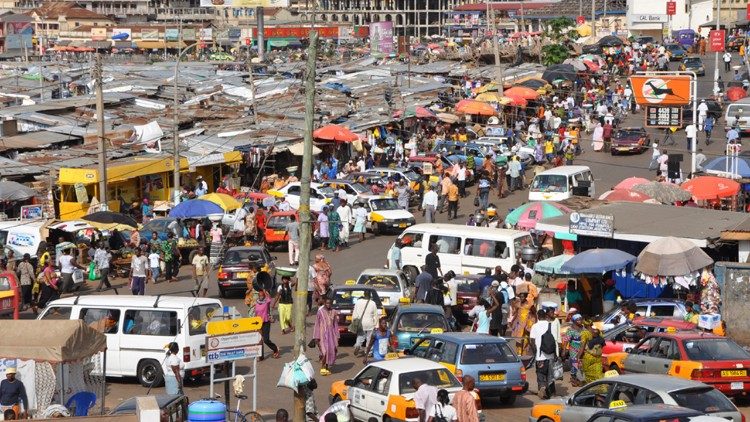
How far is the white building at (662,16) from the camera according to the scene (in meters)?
107

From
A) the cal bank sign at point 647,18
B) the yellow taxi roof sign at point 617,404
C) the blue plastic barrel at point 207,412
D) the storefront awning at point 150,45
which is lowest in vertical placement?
the storefront awning at point 150,45

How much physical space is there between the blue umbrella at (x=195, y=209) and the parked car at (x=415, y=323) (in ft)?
44.4

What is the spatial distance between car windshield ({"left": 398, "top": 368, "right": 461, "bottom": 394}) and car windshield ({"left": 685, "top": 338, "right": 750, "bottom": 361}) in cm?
362

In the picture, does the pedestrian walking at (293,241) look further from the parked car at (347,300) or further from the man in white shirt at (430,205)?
the parked car at (347,300)

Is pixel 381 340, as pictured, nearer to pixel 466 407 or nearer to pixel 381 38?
pixel 466 407

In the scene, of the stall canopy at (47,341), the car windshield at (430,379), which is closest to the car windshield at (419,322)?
the car windshield at (430,379)

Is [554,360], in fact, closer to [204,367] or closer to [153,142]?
[204,367]

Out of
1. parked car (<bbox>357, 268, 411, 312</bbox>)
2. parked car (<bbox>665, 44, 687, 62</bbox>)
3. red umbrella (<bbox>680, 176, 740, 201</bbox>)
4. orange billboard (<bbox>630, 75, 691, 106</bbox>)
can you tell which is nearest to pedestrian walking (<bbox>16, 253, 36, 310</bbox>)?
parked car (<bbox>357, 268, 411, 312</bbox>)

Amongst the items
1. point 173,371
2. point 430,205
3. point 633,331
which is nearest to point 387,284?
point 633,331

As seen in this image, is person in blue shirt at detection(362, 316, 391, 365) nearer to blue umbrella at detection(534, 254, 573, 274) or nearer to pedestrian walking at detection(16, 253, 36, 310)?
blue umbrella at detection(534, 254, 573, 274)

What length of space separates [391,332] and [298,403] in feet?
15.7

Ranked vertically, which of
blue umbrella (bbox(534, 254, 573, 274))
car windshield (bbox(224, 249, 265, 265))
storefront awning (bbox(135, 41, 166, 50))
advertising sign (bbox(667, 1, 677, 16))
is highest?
advertising sign (bbox(667, 1, 677, 16))

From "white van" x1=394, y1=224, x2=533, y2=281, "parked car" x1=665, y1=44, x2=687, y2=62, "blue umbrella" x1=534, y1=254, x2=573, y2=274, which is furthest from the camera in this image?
"parked car" x1=665, y1=44, x2=687, y2=62

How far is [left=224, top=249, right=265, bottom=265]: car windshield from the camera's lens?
30.0m
